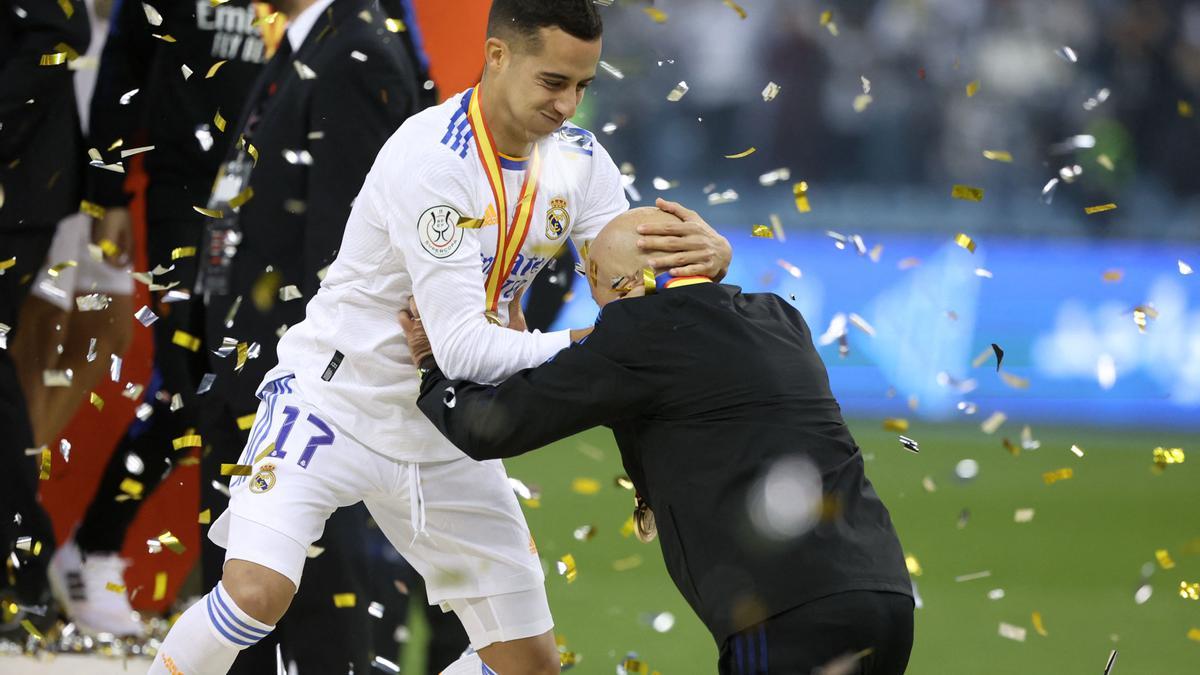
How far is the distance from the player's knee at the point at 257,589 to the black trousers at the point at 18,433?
7.97 ft

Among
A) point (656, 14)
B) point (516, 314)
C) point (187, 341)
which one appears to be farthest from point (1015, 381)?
point (516, 314)

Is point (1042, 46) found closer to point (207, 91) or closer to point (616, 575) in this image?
point (616, 575)

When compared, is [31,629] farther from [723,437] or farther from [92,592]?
[723,437]

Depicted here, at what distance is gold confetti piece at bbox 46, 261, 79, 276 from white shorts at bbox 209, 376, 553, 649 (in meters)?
2.04

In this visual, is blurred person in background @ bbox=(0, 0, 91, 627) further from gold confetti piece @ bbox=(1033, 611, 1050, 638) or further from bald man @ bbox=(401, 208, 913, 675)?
gold confetti piece @ bbox=(1033, 611, 1050, 638)

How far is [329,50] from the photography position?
4.78 metres

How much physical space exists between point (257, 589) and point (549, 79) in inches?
54.0

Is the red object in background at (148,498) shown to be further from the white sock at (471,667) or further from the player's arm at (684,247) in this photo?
the player's arm at (684,247)

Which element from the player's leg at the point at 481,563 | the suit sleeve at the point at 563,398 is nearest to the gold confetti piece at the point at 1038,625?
the player's leg at the point at 481,563

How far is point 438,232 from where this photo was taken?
3.40 meters

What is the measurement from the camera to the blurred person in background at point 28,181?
5598 millimetres

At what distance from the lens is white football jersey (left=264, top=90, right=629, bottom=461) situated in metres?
3.37

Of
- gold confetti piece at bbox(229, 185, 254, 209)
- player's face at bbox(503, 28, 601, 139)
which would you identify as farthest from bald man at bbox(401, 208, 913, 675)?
gold confetti piece at bbox(229, 185, 254, 209)

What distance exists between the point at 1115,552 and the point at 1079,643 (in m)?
1.72
